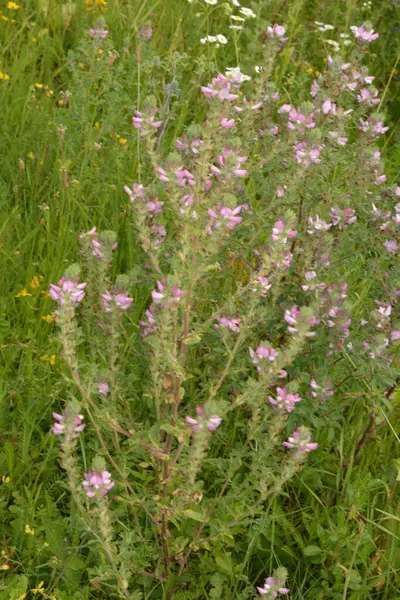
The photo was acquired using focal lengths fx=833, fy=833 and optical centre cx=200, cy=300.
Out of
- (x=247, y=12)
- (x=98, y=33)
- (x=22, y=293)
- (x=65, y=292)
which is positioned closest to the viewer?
(x=65, y=292)

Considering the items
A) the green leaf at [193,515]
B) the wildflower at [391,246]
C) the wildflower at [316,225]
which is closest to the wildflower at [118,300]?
the green leaf at [193,515]

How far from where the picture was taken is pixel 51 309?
9.36 ft

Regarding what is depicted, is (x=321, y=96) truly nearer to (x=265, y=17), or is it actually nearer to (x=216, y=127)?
(x=216, y=127)

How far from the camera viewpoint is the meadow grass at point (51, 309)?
7.45 feet

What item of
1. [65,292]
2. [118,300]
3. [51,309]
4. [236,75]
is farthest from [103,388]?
[236,75]

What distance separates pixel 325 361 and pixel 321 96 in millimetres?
809

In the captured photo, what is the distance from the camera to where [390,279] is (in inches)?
97.8

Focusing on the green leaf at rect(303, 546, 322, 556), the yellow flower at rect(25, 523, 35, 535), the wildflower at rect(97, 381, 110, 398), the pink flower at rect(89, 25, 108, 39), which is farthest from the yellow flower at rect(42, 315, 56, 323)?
the pink flower at rect(89, 25, 108, 39)

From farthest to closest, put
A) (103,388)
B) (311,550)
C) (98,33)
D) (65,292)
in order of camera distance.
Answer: (98,33), (311,550), (103,388), (65,292)

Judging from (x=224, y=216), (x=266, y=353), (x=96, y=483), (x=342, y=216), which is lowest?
(x=96, y=483)

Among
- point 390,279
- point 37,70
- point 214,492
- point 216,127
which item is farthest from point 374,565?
point 37,70

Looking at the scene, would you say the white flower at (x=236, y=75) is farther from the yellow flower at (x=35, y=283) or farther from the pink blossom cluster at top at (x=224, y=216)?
the yellow flower at (x=35, y=283)

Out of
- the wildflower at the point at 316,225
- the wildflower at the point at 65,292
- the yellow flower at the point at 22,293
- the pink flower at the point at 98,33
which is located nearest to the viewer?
the wildflower at the point at 65,292

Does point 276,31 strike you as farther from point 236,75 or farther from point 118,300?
point 118,300
